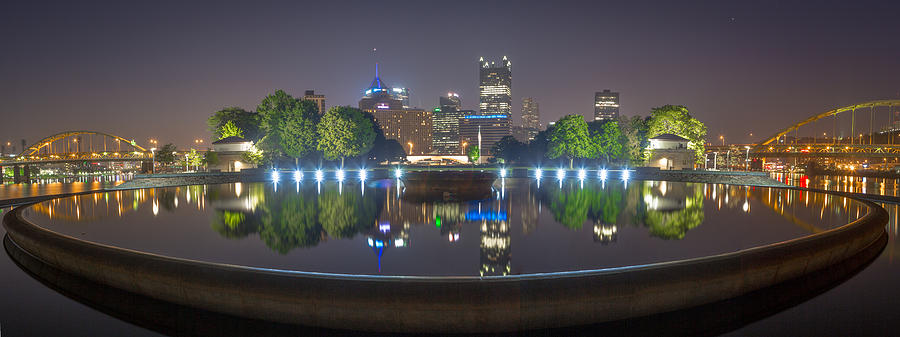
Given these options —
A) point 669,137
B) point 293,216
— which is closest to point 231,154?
point 293,216

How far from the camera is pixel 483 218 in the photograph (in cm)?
2130

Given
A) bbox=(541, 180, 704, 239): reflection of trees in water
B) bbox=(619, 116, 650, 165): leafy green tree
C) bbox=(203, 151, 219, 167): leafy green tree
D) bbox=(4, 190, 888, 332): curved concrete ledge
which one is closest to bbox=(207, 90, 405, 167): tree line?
bbox=(203, 151, 219, 167): leafy green tree

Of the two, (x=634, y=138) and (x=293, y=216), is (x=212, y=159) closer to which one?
(x=293, y=216)

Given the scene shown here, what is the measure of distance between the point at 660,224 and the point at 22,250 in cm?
2384

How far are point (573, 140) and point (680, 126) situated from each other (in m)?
17.6

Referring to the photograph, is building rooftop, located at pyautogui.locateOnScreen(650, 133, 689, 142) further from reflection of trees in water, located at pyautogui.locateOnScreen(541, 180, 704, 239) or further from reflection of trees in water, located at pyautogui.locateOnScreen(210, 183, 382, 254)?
reflection of trees in water, located at pyautogui.locateOnScreen(210, 183, 382, 254)

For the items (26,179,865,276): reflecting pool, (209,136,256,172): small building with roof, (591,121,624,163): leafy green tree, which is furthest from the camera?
(591,121,624,163): leafy green tree

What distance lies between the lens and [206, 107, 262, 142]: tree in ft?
242

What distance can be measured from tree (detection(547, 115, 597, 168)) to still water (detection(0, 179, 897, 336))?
140 ft

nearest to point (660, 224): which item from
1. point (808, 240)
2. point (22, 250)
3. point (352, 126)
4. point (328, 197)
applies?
point (808, 240)

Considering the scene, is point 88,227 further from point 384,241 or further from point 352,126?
point 352,126

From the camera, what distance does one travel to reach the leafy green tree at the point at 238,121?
73625 millimetres

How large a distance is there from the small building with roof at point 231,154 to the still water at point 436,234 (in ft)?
103

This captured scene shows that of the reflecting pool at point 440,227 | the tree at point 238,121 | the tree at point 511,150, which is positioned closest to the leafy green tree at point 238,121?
the tree at point 238,121
